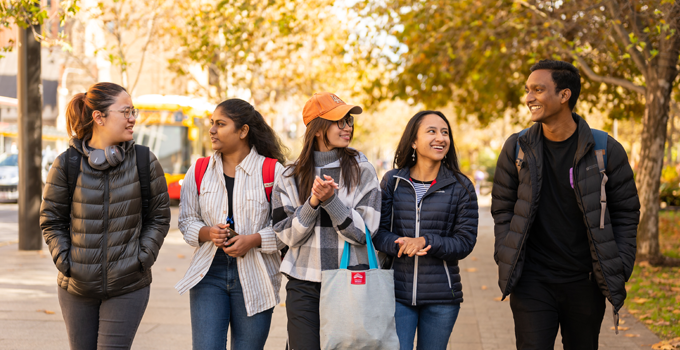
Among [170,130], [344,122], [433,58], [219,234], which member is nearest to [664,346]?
[344,122]

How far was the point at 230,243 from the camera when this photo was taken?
3447mm

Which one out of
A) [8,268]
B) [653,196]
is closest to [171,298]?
[8,268]

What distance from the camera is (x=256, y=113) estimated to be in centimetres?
386

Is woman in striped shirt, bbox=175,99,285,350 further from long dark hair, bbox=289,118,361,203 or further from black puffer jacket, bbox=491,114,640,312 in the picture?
black puffer jacket, bbox=491,114,640,312

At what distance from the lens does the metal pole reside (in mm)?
9930

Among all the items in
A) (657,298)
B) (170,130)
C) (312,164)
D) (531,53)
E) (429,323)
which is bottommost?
(657,298)

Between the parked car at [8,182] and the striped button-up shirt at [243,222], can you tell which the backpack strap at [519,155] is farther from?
the parked car at [8,182]

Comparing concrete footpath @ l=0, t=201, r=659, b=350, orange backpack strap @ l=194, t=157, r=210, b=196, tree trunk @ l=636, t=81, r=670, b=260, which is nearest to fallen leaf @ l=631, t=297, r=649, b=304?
concrete footpath @ l=0, t=201, r=659, b=350

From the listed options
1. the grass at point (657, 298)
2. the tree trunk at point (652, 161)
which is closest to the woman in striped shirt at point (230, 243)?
the grass at point (657, 298)

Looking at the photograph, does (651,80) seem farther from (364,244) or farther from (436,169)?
(364,244)

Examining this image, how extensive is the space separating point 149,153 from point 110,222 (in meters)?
0.43

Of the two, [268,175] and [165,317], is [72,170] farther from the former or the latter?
[165,317]

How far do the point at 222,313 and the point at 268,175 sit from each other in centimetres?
78

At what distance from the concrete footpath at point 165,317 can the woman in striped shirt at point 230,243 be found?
6.73 feet
